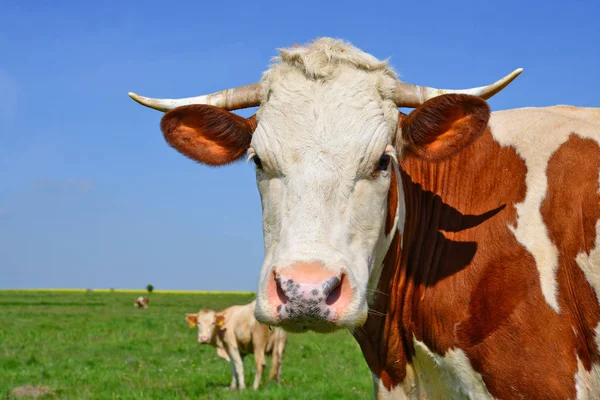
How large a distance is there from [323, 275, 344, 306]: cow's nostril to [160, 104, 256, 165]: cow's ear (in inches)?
57.0

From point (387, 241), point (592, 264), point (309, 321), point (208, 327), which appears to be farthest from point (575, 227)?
point (208, 327)

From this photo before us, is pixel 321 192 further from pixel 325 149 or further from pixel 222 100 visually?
pixel 222 100

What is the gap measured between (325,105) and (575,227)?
167cm

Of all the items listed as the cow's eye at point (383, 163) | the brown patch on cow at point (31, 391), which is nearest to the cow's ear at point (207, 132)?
the cow's eye at point (383, 163)

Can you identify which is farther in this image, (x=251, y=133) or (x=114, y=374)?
(x=114, y=374)

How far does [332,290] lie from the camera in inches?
140

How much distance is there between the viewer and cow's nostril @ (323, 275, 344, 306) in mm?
3451

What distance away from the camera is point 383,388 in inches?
190

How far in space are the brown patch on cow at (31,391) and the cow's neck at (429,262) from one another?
8.19m

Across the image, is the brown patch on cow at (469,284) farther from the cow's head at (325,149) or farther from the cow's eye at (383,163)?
the cow's eye at (383,163)

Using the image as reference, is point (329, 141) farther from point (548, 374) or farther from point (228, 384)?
point (228, 384)

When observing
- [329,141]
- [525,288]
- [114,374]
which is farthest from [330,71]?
[114,374]

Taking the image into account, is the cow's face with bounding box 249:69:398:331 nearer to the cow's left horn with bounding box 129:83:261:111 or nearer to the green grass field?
the cow's left horn with bounding box 129:83:261:111

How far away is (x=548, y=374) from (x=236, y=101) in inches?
102
